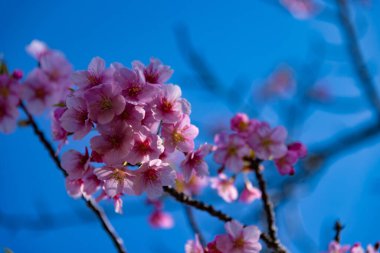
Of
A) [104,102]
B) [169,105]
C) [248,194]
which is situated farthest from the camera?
[248,194]

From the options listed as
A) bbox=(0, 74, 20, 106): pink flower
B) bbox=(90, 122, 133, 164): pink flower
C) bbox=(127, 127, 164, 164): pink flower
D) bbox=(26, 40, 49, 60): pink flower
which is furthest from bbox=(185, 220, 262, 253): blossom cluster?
bbox=(26, 40, 49, 60): pink flower

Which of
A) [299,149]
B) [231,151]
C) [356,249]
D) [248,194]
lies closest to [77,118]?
[231,151]

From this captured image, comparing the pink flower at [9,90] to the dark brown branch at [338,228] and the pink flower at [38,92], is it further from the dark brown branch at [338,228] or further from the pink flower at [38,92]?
the dark brown branch at [338,228]

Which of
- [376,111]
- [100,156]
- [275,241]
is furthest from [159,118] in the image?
[376,111]

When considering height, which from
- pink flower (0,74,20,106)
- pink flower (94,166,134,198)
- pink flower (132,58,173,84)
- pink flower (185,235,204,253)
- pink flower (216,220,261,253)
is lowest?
pink flower (216,220,261,253)

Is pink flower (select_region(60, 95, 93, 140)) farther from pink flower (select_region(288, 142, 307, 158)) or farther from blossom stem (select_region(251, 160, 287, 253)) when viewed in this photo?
pink flower (select_region(288, 142, 307, 158))

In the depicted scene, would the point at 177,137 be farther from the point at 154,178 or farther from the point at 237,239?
the point at 237,239
